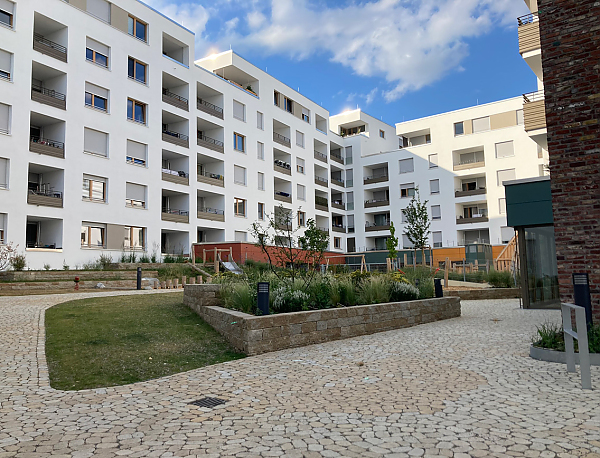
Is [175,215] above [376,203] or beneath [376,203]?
beneath

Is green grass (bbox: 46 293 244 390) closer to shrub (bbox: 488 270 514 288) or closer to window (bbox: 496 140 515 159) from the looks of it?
shrub (bbox: 488 270 514 288)

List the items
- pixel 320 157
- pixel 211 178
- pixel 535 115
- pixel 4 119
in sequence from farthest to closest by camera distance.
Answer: pixel 320 157 < pixel 211 178 < pixel 4 119 < pixel 535 115

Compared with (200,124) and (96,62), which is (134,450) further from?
(200,124)

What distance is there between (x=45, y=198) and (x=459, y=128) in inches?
1541

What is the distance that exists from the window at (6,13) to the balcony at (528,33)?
25141 mm

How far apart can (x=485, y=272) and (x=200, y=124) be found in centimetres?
2455

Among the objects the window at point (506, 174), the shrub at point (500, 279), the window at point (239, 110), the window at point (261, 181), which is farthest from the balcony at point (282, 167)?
the shrub at point (500, 279)

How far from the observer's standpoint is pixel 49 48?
2642cm

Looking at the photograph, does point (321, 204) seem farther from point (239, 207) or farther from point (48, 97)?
point (48, 97)

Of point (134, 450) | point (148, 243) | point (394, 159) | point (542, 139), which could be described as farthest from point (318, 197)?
point (134, 450)

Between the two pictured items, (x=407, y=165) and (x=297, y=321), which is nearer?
(x=297, y=321)

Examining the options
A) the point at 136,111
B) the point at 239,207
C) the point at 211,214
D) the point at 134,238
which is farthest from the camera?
the point at 239,207

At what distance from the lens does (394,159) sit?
52.5 metres

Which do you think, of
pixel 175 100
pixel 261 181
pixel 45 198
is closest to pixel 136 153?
pixel 175 100
